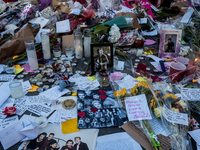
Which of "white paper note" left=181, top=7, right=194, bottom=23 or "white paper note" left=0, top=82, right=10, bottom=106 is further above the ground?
"white paper note" left=181, top=7, right=194, bottom=23

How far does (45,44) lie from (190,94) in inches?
59.0

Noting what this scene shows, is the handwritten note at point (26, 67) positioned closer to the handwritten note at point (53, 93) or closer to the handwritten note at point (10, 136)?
the handwritten note at point (53, 93)

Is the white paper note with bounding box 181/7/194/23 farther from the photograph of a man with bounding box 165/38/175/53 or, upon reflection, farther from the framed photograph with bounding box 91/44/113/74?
the framed photograph with bounding box 91/44/113/74

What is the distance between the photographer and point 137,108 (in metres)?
1.11

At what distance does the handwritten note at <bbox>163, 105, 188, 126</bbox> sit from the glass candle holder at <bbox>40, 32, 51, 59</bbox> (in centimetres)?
138

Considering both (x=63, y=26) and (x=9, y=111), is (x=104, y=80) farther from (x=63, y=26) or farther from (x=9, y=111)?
(x=63, y=26)

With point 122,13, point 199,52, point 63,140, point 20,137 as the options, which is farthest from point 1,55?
point 199,52

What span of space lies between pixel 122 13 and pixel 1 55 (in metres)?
1.79

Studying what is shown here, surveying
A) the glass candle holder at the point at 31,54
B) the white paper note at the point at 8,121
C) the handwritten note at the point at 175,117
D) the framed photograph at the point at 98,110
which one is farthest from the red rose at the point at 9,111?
the handwritten note at the point at 175,117

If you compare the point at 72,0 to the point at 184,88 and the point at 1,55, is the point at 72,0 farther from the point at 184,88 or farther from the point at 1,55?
the point at 184,88

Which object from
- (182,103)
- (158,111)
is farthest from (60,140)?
(182,103)

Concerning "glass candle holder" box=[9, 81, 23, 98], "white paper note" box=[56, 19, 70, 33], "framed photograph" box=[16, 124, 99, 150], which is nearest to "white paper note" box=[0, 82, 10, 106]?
"glass candle holder" box=[9, 81, 23, 98]

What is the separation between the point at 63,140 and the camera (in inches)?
37.8

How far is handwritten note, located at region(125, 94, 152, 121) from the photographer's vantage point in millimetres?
1073
